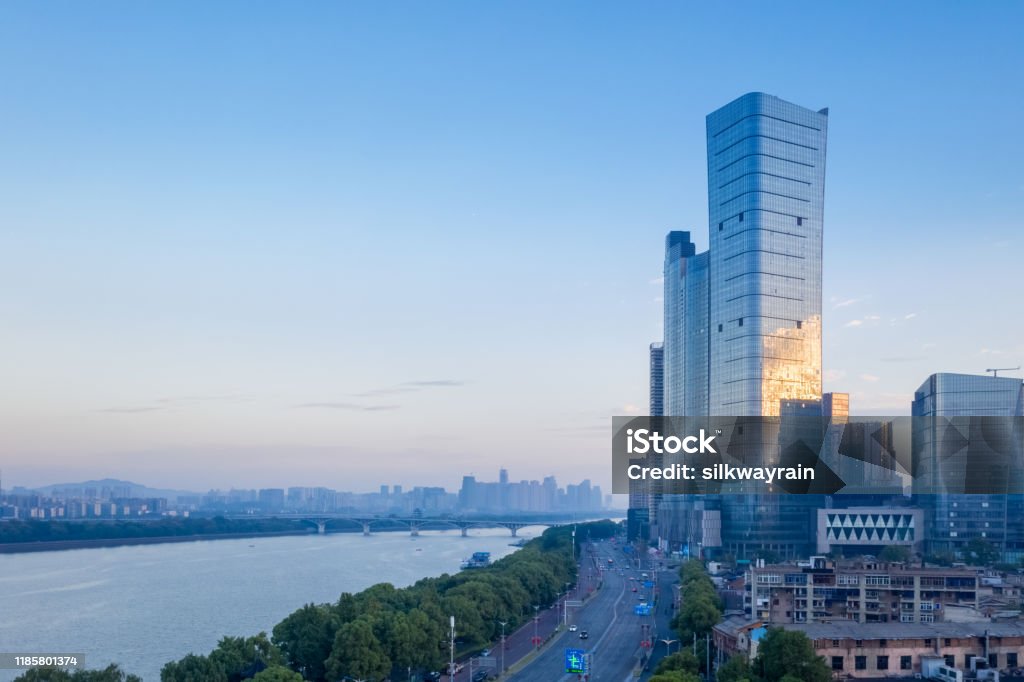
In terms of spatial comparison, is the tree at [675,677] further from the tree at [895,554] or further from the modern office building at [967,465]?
the modern office building at [967,465]

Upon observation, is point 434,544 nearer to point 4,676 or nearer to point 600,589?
point 600,589

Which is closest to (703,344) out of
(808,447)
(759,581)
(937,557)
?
(808,447)

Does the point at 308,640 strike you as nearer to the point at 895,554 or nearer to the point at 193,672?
the point at 193,672

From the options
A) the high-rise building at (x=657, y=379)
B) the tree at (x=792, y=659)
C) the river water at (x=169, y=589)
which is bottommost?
the river water at (x=169, y=589)

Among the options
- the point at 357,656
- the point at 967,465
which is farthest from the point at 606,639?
the point at 967,465

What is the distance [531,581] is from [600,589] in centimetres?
1504

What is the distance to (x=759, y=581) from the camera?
49.1 m

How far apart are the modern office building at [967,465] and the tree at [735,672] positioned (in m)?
61.0

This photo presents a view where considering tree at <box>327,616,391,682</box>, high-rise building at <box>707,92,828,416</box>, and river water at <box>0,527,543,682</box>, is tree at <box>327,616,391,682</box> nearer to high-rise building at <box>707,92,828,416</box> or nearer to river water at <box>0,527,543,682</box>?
river water at <box>0,527,543,682</box>

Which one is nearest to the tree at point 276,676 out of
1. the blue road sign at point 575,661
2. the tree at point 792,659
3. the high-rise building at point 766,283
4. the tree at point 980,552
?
the blue road sign at point 575,661

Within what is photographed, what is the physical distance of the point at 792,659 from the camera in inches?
1137

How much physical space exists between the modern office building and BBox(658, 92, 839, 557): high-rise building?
1069cm

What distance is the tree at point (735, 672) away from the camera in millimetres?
29703

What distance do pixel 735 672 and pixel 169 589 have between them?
5387cm
